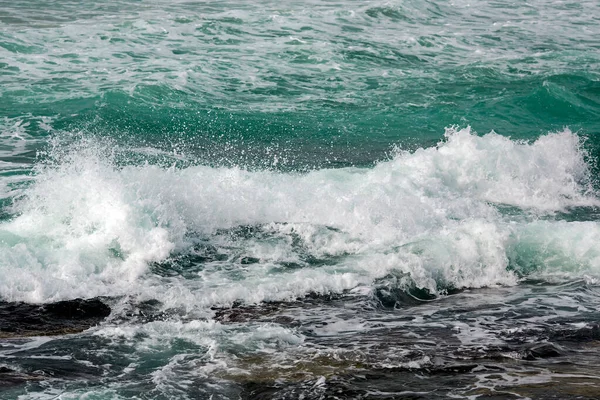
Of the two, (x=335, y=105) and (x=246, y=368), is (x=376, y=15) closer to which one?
(x=335, y=105)

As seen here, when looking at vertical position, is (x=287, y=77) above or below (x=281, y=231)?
above

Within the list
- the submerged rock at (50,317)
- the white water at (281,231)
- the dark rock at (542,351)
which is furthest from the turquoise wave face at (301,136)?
the dark rock at (542,351)

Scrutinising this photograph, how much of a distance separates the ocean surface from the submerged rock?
34mm

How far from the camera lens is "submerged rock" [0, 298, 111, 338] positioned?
8.35 meters

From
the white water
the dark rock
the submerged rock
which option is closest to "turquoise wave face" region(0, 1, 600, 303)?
the white water

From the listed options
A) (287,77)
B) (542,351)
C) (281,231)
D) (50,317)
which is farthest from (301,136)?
(542,351)

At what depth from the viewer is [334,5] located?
32406 mm

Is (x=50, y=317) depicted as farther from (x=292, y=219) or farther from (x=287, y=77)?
(x=287, y=77)

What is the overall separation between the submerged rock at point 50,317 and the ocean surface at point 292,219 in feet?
0.11

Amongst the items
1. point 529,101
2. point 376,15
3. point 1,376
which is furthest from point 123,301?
point 376,15

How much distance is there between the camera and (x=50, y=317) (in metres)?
8.81

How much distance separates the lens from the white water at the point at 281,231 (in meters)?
9.99

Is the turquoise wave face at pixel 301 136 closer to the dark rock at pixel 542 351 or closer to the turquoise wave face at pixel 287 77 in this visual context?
the turquoise wave face at pixel 287 77

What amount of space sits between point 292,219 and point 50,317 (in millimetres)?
4553
